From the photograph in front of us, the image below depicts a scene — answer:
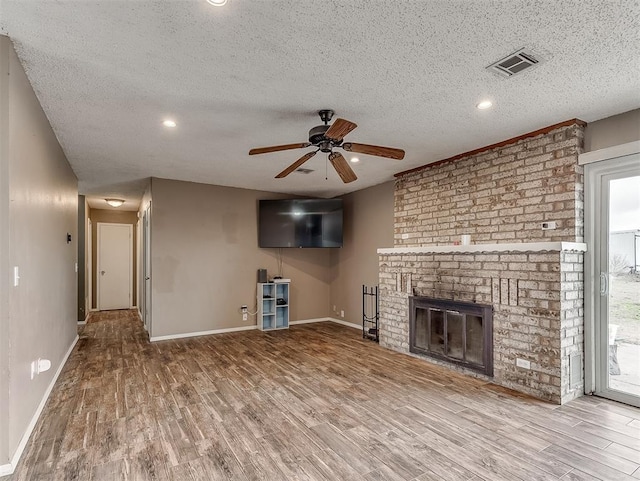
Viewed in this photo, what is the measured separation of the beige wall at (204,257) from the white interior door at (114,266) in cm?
399

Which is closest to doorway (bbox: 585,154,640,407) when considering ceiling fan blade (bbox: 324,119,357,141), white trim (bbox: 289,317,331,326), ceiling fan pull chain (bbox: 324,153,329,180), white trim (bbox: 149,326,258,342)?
ceiling fan blade (bbox: 324,119,357,141)

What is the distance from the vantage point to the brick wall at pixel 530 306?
10.5 feet

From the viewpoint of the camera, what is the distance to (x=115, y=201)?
759 centimetres

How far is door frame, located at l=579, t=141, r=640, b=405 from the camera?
3215mm

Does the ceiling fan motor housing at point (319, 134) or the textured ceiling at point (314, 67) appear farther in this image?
the ceiling fan motor housing at point (319, 134)

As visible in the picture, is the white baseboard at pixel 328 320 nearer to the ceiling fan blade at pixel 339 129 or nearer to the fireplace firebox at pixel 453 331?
→ the fireplace firebox at pixel 453 331

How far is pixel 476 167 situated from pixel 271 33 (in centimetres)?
306

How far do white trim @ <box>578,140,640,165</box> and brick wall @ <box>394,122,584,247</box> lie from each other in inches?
2.8

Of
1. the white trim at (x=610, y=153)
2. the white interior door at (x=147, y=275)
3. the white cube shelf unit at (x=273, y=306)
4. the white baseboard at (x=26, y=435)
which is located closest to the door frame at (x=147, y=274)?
the white interior door at (x=147, y=275)

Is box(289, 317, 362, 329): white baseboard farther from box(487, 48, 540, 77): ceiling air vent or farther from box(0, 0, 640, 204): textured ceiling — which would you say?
box(487, 48, 540, 77): ceiling air vent

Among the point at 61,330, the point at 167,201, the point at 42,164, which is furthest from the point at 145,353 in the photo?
the point at 42,164

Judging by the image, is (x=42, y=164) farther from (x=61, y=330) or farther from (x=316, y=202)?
(x=316, y=202)

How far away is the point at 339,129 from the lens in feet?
8.68

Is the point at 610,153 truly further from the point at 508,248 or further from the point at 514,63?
the point at 514,63
